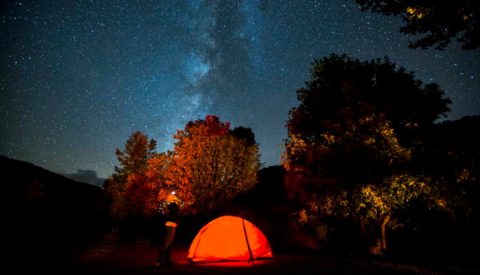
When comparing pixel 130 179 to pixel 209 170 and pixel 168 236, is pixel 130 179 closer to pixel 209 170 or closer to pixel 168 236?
pixel 209 170

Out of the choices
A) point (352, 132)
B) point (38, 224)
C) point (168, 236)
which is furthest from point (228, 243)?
point (38, 224)

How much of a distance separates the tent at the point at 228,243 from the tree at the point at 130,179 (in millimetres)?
36043

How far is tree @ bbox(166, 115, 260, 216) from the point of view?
2347cm

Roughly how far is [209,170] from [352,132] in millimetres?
11888

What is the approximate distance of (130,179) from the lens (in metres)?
46.8

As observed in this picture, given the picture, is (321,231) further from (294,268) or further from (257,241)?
(294,268)

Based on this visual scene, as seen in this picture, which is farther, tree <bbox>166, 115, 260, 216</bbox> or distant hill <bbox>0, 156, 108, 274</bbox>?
tree <bbox>166, 115, 260, 216</bbox>

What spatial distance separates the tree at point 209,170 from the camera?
23.5 meters

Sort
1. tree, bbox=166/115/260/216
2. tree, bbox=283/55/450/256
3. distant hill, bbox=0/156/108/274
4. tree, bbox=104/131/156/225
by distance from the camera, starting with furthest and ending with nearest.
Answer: tree, bbox=104/131/156/225
tree, bbox=166/115/260/216
tree, bbox=283/55/450/256
distant hill, bbox=0/156/108/274

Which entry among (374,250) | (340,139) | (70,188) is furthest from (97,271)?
(70,188)

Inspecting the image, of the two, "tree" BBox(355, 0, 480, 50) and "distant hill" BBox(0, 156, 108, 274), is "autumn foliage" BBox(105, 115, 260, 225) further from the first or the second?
"tree" BBox(355, 0, 480, 50)

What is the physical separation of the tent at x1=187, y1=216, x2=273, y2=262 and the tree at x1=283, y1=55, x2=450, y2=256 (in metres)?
6.11

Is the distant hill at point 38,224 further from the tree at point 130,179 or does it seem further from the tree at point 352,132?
the tree at point 352,132

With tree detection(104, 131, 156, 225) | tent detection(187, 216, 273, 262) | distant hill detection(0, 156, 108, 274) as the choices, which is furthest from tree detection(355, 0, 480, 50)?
tree detection(104, 131, 156, 225)
